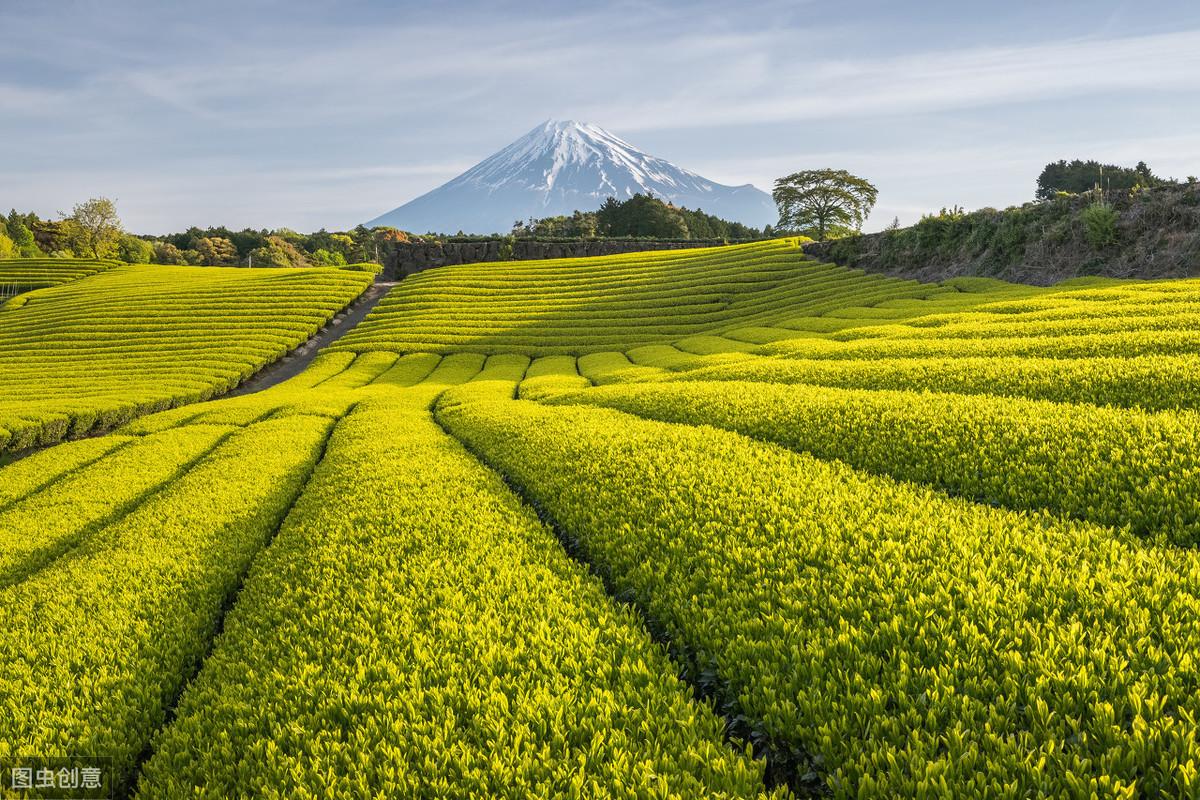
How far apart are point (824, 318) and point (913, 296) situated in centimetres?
673

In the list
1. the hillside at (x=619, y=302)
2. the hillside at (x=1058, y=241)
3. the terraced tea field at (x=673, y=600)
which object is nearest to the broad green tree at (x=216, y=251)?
the hillside at (x=619, y=302)

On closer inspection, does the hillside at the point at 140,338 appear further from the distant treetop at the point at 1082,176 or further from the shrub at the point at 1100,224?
the distant treetop at the point at 1082,176

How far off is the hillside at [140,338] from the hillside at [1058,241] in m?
47.4

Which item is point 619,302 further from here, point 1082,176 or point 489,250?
point 1082,176

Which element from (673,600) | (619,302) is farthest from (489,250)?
(673,600)

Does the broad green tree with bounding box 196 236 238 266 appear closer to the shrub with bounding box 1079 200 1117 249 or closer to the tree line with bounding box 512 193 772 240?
the tree line with bounding box 512 193 772 240

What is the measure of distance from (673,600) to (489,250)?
82766 mm

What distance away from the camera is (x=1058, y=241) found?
33688 millimetres

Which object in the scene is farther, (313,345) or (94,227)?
(94,227)

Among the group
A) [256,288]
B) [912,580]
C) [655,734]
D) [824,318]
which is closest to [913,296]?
[824,318]

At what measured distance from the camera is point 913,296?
35.3 meters

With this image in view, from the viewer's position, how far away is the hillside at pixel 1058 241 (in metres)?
28.6

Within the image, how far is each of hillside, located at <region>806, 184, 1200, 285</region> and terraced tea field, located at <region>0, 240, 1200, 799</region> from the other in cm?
1950

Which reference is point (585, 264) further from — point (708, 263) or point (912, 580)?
point (912, 580)
